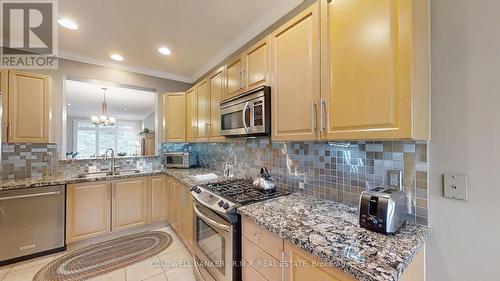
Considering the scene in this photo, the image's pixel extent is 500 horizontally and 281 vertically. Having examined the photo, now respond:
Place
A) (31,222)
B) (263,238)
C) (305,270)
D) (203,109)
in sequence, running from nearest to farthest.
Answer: (305,270), (263,238), (31,222), (203,109)

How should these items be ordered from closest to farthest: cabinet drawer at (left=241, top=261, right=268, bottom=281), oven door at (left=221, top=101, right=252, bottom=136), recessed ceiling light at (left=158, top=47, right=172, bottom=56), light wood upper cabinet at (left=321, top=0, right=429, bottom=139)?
light wood upper cabinet at (left=321, top=0, right=429, bottom=139) → cabinet drawer at (left=241, top=261, right=268, bottom=281) → oven door at (left=221, top=101, right=252, bottom=136) → recessed ceiling light at (left=158, top=47, right=172, bottom=56)

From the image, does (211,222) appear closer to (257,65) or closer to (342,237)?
(342,237)

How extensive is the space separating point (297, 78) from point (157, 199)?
2.75 m

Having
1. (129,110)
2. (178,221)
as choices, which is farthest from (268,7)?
(129,110)

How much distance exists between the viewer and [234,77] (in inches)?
77.2

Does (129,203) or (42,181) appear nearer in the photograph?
(42,181)

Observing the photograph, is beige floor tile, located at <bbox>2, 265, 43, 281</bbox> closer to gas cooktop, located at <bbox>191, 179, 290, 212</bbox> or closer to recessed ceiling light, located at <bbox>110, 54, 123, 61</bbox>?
gas cooktop, located at <bbox>191, 179, 290, 212</bbox>

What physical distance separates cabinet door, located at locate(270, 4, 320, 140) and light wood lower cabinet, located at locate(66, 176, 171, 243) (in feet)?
7.66

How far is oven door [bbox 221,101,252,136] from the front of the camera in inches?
65.7

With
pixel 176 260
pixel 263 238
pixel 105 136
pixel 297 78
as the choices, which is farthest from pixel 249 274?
pixel 105 136

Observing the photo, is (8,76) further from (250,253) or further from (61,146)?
(250,253)

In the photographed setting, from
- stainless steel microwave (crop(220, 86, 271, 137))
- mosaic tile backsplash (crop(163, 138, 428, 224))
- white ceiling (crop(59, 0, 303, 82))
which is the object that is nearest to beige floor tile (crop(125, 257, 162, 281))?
mosaic tile backsplash (crop(163, 138, 428, 224))

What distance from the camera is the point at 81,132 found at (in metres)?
5.42

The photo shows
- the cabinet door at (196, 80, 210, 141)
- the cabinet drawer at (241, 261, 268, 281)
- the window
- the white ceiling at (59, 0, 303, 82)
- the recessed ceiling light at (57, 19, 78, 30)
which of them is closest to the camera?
the cabinet drawer at (241, 261, 268, 281)
